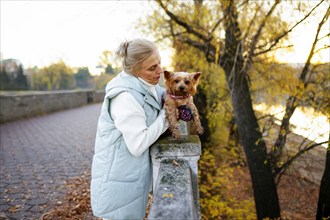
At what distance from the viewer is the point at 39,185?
6020mm

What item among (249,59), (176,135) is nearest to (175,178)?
(176,135)

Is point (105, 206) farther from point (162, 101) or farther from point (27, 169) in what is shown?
point (27, 169)

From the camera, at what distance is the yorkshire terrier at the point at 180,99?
8.41ft

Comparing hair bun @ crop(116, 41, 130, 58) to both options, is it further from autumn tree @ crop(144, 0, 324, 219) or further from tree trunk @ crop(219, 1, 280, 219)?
tree trunk @ crop(219, 1, 280, 219)

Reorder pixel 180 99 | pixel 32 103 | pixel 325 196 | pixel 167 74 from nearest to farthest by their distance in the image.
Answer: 1. pixel 180 99
2. pixel 167 74
3. pixel 325 196
4. pixel 32 103

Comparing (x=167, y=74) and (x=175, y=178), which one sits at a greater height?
(x=167, y=74)

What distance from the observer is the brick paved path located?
5135 mm

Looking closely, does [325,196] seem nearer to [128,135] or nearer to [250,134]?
[250,134]

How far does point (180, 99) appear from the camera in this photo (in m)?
2.75

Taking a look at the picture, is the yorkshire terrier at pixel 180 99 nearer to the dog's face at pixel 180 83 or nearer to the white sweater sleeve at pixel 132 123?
the dog's face at pixel 180 83

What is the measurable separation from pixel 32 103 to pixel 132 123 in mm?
15380

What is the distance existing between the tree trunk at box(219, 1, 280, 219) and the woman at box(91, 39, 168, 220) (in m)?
4.52

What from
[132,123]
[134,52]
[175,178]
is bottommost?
[175,178]

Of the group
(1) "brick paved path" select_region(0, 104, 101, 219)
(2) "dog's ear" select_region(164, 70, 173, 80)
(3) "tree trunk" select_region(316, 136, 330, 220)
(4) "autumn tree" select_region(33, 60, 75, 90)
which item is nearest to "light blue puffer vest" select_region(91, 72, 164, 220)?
(2) "dog's ear" select_region(164, 70, 173, 80)
